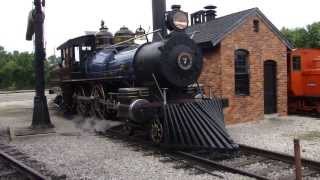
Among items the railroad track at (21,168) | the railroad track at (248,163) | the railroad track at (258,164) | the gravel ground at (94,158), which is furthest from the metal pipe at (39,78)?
the railroad track at (258,164)

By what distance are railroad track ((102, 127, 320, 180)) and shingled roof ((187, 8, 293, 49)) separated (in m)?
5.73

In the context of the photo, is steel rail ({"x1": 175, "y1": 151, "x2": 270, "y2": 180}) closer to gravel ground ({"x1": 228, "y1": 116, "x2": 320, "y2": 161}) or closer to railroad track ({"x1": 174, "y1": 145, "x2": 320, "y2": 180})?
railroad track ({"x1": 174, "y1": 145, "x2": 320, "y2": 180})

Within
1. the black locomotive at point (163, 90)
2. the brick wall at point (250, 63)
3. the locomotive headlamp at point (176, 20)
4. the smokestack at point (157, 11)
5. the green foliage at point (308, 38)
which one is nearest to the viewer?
the black locomotive at point (163, 90)

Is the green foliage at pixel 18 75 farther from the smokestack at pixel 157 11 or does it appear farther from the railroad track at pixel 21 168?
the railroad track at pixel 21 168

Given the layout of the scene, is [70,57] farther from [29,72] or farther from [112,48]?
[29,72]

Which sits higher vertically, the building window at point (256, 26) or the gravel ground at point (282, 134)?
the building window at point (256, 26)

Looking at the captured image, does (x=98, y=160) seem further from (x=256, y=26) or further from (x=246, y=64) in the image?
(x=256, y=26)

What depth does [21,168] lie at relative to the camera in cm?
841

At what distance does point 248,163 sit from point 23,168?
13.3ft

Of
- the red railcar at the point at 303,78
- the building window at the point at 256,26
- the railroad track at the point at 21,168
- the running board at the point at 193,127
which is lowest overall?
the railroad track at the point at 21,168

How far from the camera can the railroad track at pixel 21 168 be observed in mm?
7748

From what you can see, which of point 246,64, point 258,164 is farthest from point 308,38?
point 258,164

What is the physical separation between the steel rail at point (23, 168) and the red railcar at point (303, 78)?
12.2 meters

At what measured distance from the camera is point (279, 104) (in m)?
17.1
